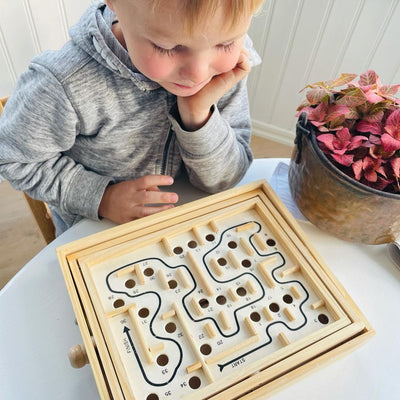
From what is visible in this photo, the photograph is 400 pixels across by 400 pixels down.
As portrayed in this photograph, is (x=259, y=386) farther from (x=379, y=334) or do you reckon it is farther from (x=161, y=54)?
(x=161, y=54)

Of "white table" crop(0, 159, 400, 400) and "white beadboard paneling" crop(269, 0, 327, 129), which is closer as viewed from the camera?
"white table" crop(0, 159, 400, 400)

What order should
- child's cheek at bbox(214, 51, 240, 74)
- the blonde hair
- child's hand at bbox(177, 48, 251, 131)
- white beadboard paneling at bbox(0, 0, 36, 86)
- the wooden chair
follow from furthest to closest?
white beadboard paneling at bbox(0, 0, 36, 86)
the wooden chair
child's hand at bbox(177, 48, 251, 131)
child's cheek at bbox(214, 51, 240, 74)
the blonde hair

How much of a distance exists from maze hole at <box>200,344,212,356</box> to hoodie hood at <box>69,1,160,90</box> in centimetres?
39

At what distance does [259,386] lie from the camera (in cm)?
37

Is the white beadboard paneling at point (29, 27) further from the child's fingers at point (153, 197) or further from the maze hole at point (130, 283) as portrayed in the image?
the maze hole at point (130, 283)

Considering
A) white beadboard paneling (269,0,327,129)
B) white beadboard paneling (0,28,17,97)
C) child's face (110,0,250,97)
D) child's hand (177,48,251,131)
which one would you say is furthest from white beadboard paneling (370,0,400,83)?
white beadboard paneling (0,28,17,97)

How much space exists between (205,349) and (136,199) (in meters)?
0.27

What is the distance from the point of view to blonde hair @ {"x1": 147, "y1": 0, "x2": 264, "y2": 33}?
349mm

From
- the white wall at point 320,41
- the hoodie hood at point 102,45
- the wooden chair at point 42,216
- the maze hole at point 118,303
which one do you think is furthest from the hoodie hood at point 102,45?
the white wall at point 320,41

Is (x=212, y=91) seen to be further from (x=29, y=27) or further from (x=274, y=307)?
(x=29, y=27)

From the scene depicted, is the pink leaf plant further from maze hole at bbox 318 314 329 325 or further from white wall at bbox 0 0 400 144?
white wall at bbox 0 0 400 144

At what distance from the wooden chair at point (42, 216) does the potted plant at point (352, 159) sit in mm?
492

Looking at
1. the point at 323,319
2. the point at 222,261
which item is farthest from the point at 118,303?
the point at 323,319

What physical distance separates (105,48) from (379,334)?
0.54 meters
